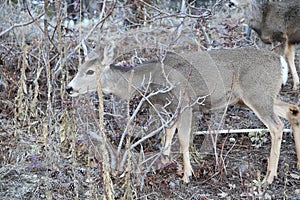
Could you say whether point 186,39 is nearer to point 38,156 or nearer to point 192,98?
point 192,98

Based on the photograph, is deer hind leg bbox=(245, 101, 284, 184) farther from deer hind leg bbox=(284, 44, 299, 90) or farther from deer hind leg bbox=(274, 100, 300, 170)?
deer hind leg bbox=(284, 44, 299, 90)

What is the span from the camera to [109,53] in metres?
5.50

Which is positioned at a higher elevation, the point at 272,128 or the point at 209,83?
the point at 209,83

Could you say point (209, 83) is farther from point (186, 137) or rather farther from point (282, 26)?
point (282, 26)

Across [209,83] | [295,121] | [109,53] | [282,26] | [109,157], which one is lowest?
[109,157]

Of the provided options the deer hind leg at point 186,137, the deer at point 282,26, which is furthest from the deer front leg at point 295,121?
the deer at point 282,26

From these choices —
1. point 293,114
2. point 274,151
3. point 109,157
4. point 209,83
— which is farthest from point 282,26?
point 109,157

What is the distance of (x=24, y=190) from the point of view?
4637mm

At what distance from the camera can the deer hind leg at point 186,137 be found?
5.16 metres

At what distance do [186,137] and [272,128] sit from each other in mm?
940

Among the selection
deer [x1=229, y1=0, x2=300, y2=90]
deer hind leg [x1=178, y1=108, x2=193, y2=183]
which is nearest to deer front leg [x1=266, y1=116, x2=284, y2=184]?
deer hind leg [x1=178, y1=108, x2=193, y2=183]

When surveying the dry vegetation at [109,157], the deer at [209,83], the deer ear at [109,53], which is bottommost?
the dry vegetation at [109,157]

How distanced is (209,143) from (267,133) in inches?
32.0

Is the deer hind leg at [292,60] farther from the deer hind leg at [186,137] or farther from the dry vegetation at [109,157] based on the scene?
the deer hind leg at [186,137]
